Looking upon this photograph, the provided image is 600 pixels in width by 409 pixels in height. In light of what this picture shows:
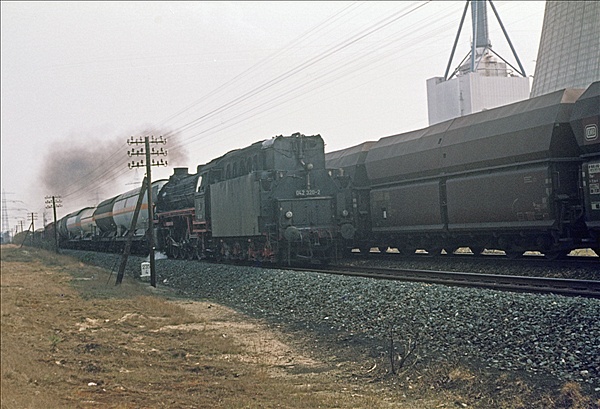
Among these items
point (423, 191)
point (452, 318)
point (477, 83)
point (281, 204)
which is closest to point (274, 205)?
point (281, 204)

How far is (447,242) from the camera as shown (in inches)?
806

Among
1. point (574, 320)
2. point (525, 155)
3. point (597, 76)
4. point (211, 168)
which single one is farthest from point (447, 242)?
point (597, 76)

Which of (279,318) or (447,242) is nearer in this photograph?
(279,318)

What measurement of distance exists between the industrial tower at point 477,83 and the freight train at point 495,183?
7073 centimetres

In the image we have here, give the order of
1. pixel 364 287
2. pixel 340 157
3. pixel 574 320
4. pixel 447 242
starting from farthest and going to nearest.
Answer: pixel 340 157 < pixel 447 242 < pixel 364 287 < pixel 574 320

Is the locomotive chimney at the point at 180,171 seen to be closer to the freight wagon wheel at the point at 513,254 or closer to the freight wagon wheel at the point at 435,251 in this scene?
the freight wagon wheel at the point at 435,251

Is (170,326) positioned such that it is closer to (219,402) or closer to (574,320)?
(219,402)

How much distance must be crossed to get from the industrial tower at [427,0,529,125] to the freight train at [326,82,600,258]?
7073 cm

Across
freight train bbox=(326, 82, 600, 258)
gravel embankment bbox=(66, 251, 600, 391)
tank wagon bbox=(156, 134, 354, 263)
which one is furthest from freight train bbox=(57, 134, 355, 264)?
gravel embankment bbox=(66, 251, 600, 391)

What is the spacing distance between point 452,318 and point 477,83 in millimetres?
87492

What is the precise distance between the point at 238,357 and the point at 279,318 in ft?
10.2

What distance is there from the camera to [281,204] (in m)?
20.0

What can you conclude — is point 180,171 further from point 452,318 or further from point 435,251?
point 452,318

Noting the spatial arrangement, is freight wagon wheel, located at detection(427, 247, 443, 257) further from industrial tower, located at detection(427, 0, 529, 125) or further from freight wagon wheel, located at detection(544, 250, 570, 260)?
industrial tower, located at detection(427, 0, 529, 125)
